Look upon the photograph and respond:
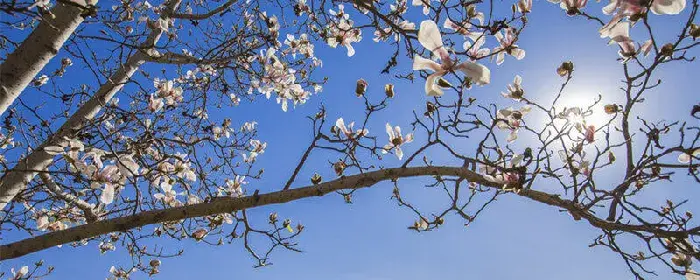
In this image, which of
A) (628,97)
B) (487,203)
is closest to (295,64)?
(487,203)

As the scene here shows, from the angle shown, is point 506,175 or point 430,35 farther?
point 506,175

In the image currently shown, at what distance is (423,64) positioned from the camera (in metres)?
1.44

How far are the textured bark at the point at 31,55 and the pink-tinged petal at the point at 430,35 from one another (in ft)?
6.20

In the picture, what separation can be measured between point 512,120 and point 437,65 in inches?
52.0

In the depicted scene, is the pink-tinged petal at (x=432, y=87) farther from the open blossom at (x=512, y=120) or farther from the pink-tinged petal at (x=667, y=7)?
the open blossom at (x=512, y=120)

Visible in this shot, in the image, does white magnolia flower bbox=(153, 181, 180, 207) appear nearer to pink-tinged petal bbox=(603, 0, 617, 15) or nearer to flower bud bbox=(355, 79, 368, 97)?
flower bud bbox=(355, 79, 368, 97)

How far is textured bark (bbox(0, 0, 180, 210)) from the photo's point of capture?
8.95ft

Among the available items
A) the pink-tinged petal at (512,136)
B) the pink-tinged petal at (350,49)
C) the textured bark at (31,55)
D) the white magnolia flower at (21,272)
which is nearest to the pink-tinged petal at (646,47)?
the pink-tinged petal at (512,136)

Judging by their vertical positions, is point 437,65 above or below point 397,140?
below

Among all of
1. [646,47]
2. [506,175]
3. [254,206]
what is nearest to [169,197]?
[254,206]

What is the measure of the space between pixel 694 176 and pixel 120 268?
4803mm

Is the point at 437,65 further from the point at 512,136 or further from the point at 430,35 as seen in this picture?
the point at 512,136

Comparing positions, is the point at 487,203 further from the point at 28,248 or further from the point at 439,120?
the point at 28,248

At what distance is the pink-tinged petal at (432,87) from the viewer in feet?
4.88
